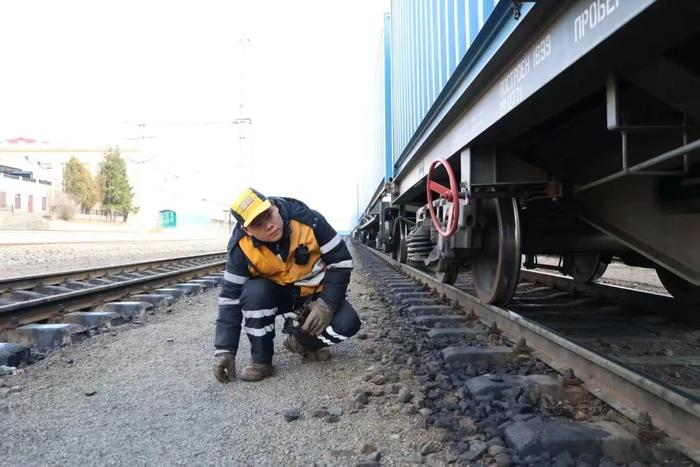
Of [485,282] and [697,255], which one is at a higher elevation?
[697,255]

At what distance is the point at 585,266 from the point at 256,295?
4025 mm

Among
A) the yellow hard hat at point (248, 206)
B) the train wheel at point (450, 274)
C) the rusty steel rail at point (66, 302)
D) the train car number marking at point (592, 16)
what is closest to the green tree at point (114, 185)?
the rusty steel rail at point (66, 302)

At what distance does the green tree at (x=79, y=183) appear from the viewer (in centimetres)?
5272

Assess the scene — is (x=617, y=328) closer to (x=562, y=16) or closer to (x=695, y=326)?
(x=695, y=326)

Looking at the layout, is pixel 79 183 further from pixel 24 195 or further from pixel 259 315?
pixel 259 315

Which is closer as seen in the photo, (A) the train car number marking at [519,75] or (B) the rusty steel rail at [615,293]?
(A) the train car number marking at [519,75]

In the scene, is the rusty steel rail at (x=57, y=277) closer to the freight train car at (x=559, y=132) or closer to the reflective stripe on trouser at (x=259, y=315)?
the reflective stripe on trouser at (x=259, y=315)

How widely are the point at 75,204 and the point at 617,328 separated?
56.5 meters

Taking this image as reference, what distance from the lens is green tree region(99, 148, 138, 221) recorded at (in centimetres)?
5569

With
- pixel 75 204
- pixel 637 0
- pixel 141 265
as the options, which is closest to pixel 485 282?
pixel 637 0

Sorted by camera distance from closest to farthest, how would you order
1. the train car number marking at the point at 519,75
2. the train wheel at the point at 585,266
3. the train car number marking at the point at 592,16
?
1. the train car number marking at the point at 592,16
2. the train car number marking at the point at 519,75
3. the train wheel at the point at 585,266

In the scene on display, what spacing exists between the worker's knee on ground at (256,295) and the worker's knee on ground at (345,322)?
463 millimetres

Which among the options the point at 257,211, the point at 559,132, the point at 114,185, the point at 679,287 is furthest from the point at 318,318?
the point at 114,185

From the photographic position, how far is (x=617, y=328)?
3920 mm
